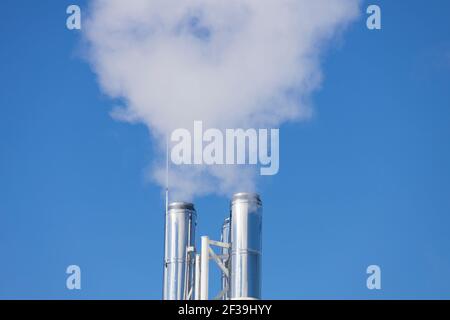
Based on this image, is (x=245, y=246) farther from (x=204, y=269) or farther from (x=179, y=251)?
(x=179, y=251)

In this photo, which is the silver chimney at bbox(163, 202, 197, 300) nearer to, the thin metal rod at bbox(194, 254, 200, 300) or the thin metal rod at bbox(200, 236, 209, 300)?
the thin metal rod at bbox(194, 254, 200, 300)

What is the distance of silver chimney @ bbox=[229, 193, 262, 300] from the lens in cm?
3238

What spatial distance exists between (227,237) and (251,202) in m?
3.28

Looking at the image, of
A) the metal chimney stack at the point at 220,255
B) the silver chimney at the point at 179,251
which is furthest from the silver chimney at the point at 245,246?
the silver chimney at the point at 179,251

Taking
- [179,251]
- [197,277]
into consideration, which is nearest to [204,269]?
[197,277]

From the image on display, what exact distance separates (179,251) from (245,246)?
283 cm

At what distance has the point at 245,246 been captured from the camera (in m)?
32.7

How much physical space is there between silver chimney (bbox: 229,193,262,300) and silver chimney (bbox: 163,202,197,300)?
6.27 ft

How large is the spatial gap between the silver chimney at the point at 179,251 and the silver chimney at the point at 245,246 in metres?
1.91

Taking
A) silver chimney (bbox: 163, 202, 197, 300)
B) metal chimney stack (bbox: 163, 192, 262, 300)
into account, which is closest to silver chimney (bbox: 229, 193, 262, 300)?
metal chimney stack (bbox: 163, 192, 262, 300)

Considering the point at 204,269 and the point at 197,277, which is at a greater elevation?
the point at 204,269
